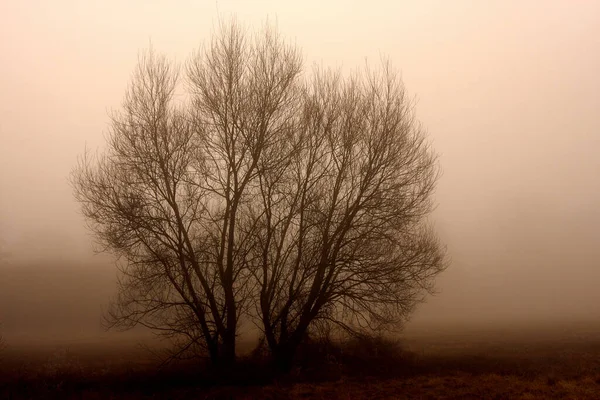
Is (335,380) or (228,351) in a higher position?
(228,351)

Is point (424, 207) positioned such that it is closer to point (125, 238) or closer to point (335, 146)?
point (335, 146)

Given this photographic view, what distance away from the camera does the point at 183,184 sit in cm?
1781

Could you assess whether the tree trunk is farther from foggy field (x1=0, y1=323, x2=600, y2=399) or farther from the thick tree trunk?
the thick tree trunk

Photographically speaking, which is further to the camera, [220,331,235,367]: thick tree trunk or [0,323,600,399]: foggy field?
[220,331,235,367]: thick tree trunk

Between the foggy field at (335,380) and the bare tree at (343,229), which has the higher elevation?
the bare tree at (343,229)

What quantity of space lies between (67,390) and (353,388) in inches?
321

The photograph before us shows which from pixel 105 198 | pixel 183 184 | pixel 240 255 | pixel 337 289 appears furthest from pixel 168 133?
pixel 337 289

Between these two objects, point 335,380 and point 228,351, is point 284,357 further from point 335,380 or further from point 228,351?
point 335,380

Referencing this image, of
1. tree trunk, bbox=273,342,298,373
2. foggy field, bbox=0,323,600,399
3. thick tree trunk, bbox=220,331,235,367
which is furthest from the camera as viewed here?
tree trunk, bbox=273,342,298,373

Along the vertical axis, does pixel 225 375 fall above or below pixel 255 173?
below

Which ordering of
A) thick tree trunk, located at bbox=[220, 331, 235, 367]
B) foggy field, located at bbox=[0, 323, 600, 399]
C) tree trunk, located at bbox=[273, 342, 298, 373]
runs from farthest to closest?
tree trunk, located at bbox=[273, 342, 298, 373] → thick tree trunk, located at bbox=[220, 331, 235, 367] → foggy field, located at bbox=[0, 323, 600, 399]

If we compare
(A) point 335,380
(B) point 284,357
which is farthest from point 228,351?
(A) point 335,380

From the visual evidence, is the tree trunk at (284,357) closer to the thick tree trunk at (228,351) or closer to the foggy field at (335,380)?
the foggy field at (335,380)

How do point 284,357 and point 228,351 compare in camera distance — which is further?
point 284,357
